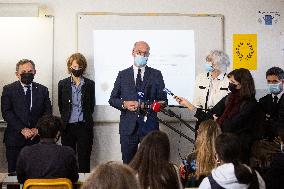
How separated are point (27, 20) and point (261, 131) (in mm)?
3109

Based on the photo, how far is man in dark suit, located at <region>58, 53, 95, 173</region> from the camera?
5781 mm

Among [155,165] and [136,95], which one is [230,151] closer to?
[155,165]

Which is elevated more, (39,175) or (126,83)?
(126,83)

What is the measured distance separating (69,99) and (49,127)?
208 centimetres

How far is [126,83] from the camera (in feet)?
17.8

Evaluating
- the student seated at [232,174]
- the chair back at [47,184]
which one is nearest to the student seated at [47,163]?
the chair back at [47,184]

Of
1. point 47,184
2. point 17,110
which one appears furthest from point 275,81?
point 47,184

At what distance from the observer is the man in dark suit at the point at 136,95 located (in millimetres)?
5336

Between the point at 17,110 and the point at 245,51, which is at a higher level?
the point at 245,51

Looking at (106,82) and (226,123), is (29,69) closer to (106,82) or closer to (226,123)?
(106,82)

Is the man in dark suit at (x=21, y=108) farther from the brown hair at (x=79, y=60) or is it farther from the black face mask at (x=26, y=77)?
the brown hair at (x=79, y=60)

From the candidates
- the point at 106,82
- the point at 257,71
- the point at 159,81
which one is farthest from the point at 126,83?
the point at 257,71

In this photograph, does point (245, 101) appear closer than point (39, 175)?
No

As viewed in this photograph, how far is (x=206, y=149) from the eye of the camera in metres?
3.70
